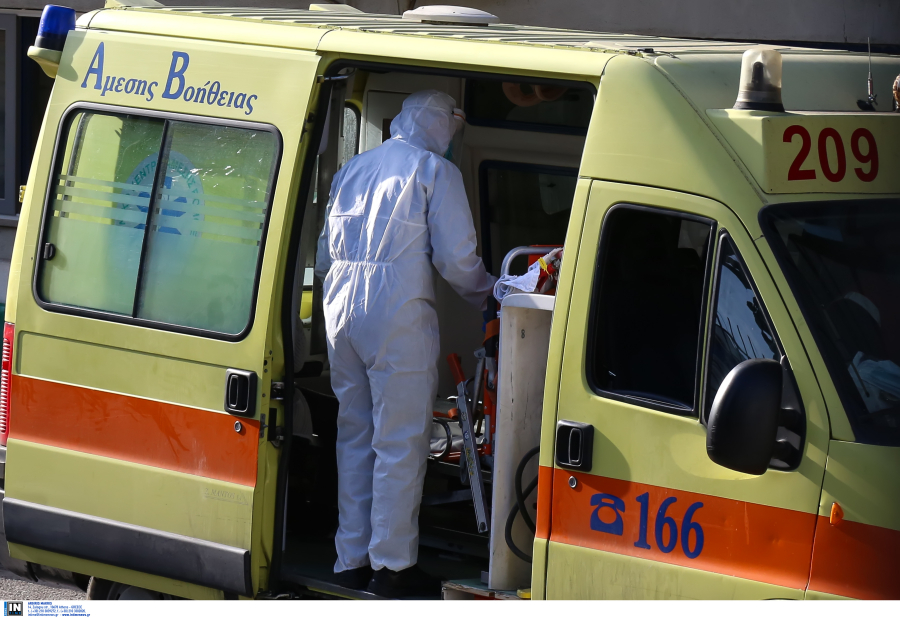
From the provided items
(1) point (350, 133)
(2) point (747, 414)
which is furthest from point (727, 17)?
(2) point (747, 414)

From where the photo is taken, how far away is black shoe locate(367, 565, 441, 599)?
4.23m

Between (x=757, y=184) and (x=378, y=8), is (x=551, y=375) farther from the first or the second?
(x=378, y=8)

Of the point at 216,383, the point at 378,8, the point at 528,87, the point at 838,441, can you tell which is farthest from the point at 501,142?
the point at 378,8

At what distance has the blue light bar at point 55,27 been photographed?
4.55 meters

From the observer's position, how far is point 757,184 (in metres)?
3.26

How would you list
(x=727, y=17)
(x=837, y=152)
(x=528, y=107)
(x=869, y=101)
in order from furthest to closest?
(x=727, y=17) → (x=528, y=107) → (x=869, y=101) → (x=837, y=152)

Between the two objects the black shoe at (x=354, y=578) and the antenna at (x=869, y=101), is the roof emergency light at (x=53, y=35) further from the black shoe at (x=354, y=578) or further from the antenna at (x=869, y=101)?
the antenna at (x=869, y=101)

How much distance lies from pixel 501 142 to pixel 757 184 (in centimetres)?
229

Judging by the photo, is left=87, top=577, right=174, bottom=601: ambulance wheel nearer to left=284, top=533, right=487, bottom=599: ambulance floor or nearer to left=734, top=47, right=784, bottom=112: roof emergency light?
left=284, top=533, right=487, bottom=599: ambulance floor

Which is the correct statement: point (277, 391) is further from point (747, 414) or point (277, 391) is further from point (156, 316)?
point (747, 414)

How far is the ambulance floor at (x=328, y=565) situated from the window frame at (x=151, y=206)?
0.92 meters

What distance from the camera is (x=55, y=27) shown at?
15.0ft

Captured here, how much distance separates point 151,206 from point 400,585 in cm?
162

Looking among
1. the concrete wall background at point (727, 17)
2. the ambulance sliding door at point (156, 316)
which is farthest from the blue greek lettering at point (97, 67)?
the concrete wall background at point (727, 17)
